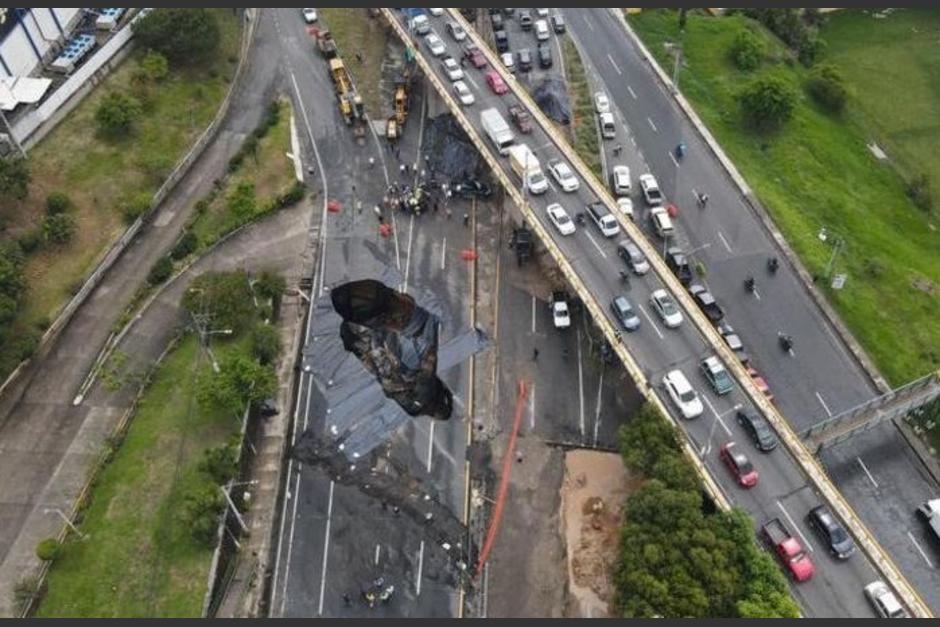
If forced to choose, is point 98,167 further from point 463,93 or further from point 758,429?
point 758,429

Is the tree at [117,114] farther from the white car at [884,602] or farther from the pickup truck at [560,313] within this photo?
the white car at [884,602]

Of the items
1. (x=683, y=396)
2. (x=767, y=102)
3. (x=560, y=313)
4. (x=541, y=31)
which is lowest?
(x=560, y=313)

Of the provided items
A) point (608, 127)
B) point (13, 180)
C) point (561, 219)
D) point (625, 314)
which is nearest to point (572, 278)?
point (625, 314)

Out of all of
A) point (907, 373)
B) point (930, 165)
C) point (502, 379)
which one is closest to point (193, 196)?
point (502, 379)

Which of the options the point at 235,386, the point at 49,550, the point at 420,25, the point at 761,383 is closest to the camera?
the point at 49,550

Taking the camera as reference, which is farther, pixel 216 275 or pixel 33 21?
pixel 33 21

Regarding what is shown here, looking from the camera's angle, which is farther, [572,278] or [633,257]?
[633,257]

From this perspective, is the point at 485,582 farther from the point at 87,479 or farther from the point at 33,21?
the point at 33,21
